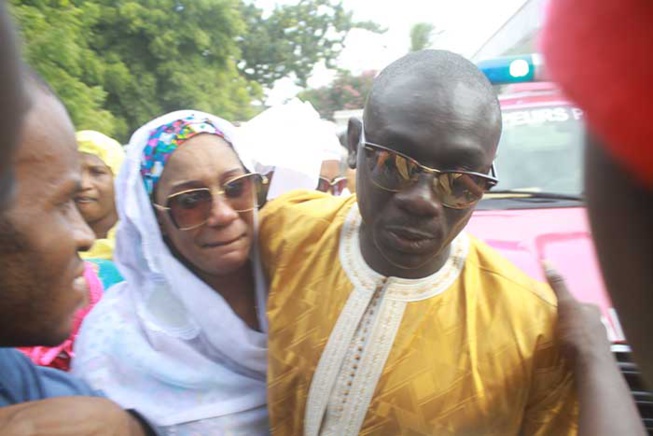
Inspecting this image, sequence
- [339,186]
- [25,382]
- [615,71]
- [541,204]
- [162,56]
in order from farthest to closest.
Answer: [162,56] < [339,186] < [541,204] < [25,382] < [615,71]

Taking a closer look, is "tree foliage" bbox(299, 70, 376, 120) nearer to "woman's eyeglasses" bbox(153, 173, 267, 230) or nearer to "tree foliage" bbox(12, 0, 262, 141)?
"tree foliage" bbox(12, 0, 262, 141)

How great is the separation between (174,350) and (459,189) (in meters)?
0.95

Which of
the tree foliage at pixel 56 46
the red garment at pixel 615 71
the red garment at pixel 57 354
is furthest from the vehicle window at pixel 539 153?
the tree foliage at pixel 56 46

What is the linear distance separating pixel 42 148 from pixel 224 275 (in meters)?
0.95

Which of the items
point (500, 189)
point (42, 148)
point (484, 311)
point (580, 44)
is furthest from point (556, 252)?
point (580, 44)

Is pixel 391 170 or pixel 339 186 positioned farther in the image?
pixel 339 186

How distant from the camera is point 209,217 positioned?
2020 millimetres

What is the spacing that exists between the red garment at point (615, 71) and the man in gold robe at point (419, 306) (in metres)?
1.12

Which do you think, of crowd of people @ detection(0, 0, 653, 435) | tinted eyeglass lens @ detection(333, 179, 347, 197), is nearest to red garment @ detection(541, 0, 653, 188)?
crowd of people @ detection(0, 0, 653, 435)

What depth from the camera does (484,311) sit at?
5.60 feet

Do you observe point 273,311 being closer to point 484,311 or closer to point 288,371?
point 288,371

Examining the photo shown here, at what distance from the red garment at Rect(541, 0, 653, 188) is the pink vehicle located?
2.21 meters

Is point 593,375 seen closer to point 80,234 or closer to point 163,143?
point 80,234

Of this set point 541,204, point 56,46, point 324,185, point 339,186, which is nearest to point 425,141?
point 541,204
